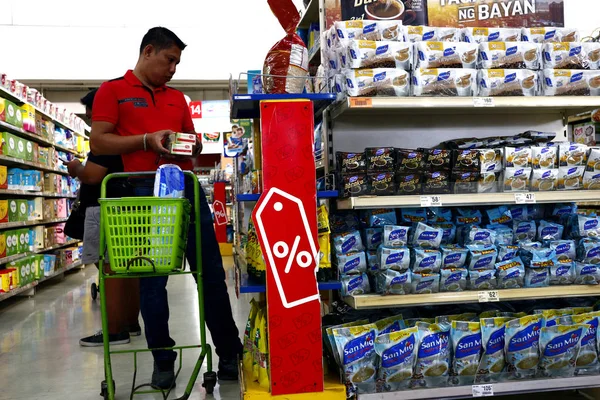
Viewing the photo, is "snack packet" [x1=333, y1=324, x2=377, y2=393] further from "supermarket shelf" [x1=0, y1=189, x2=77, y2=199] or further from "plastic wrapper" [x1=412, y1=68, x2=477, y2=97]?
"supermarket shelf" [x1=0, y1=189, x2=77, y2=199]

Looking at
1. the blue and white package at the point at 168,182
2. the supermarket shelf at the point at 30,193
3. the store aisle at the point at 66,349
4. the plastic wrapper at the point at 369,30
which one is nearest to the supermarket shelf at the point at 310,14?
the plastic wrapper at the point at 369,30

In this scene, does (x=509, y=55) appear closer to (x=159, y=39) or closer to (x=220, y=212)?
(x=159, y=39)

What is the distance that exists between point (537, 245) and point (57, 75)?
10896 mm

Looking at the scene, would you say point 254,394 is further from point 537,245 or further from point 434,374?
point 537,245

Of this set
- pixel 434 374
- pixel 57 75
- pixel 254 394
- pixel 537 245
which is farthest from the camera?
pixel 57 75

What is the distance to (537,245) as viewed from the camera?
2.60m

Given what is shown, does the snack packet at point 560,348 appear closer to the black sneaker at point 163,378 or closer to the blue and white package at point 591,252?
the blue and white package at point 591,252

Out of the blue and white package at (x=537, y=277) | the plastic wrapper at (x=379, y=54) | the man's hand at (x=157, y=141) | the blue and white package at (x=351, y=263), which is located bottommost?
the blue and white package at (x=537, y=277)

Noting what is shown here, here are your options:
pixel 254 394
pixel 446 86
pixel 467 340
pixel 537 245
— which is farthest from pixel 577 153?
pixel 254 394

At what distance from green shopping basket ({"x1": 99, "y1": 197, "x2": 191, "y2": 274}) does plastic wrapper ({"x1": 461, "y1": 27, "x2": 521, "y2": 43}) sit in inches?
62.7

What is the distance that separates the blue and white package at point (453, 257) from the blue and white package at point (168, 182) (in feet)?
3.91

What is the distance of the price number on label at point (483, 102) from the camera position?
2465 mm

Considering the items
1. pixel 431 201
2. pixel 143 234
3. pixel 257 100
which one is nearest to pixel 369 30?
pixel 257 100

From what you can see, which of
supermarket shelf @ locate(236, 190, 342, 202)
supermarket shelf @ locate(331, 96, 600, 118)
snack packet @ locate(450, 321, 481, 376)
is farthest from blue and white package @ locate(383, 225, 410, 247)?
supermarket shelf @ locate(331, 96, 600, 118)
